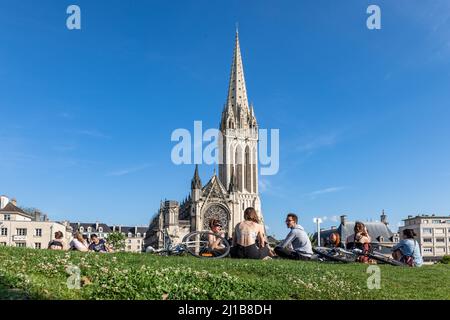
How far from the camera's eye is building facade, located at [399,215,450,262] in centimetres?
10850

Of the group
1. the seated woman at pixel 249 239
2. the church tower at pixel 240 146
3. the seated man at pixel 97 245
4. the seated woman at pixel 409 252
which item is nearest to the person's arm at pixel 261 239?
the seated woman at pixel 249 239

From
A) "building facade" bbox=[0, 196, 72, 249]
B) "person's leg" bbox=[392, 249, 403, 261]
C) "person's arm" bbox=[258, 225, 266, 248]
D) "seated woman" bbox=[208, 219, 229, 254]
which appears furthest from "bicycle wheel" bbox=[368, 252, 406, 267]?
"building facade" bbox=[0, 196, 72, 249]

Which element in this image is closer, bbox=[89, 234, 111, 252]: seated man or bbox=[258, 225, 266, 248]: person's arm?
bbox=[258, 225, 266, 248]: person's arm

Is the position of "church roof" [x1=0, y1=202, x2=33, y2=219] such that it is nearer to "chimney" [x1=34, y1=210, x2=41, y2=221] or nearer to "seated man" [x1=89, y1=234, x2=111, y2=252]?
"chimney" [x1=34, y1=210, x2=41, y2=221]

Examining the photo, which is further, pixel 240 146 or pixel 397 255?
pixel 240 146

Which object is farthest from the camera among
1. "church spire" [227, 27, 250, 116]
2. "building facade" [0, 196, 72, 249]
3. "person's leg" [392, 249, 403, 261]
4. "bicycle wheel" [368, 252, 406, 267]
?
"church spire" [227, 27, 250, 116]

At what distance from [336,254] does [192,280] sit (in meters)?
7.61

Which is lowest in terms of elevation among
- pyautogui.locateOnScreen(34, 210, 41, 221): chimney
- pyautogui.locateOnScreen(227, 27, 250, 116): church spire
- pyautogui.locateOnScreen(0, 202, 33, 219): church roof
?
pyautogui.locateOnScreen(34, 210, 41, 221): chimney

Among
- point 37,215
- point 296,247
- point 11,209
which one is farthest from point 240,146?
point 296,247

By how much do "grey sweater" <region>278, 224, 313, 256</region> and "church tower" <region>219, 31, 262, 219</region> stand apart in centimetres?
8503

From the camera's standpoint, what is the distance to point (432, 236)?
358ft

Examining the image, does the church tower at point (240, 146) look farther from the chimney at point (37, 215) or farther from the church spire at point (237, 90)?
the chimney at point (37, 215)

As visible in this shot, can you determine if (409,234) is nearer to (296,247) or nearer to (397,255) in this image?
(397,255)
